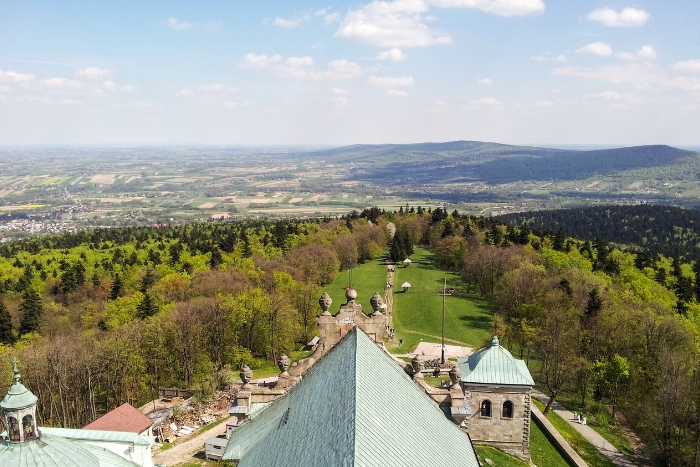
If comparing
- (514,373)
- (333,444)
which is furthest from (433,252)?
(333,444)

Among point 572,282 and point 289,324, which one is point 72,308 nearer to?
point 289,324

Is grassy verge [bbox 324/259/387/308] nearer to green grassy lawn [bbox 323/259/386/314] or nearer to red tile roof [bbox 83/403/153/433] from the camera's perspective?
green grassy lawn [bbox 323/259/386/314]

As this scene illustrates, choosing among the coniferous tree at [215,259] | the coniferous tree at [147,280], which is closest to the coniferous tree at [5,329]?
the coniferous tree at [147,280]

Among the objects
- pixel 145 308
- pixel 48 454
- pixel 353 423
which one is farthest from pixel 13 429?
pixel 145 308

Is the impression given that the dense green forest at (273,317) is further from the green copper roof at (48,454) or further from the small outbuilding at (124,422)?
the green copper roof at (48,454)

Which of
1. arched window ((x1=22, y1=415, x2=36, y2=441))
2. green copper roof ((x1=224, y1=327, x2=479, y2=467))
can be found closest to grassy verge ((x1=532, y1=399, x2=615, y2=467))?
green copper roof ((x1=224, y1=327, x2=479, y2=467))

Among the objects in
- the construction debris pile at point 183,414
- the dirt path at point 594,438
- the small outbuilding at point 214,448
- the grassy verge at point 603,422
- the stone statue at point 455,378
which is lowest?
the grassy verge at point 603,422

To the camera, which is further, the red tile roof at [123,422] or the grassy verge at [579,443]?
the grassy verge at [579,443]

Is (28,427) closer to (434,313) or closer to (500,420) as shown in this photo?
(500,420)
